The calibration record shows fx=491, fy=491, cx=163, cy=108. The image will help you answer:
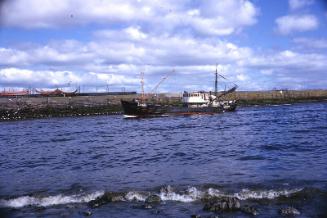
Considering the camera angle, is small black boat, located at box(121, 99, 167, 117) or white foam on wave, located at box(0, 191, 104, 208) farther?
small black boat, located at box(121, 99, 167, 117)

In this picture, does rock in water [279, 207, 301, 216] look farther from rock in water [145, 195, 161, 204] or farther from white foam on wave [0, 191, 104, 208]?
white foam on wave [0, 191, 104, 208]

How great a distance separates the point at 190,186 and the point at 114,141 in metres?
16.3

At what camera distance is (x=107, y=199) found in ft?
41.3

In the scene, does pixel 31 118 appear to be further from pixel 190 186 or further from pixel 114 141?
pixel 190 186

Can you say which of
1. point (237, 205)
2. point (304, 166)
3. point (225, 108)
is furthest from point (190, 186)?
point (225, 108)

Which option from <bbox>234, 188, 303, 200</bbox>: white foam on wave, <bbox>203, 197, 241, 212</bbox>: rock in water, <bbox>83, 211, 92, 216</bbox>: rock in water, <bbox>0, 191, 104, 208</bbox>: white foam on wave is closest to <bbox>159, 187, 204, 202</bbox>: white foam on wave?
<bbox>203, 197, 241, 212</bbox>: rock in water

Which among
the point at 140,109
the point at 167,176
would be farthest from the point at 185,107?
the point at 167,176

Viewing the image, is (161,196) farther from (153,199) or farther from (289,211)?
(289,211)

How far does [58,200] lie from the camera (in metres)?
12.8

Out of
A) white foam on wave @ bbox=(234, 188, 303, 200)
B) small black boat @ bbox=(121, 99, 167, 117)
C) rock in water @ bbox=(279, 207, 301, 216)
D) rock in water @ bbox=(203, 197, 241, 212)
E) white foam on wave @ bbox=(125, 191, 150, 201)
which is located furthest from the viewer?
small black boat @ bbox=(121, 99, 167, 117)

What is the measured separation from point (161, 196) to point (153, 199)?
466 millimetres

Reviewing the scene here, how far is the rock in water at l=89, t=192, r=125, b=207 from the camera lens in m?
12.2

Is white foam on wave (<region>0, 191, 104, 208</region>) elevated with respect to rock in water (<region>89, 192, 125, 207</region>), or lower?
lower

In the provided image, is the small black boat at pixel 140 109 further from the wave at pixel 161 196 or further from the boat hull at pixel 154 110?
the wave at pixel 161 196
